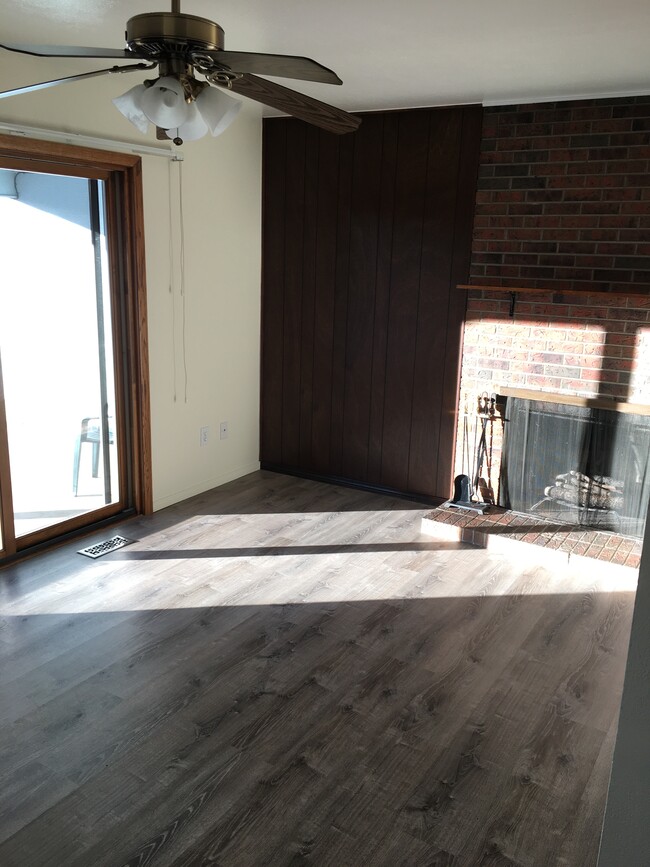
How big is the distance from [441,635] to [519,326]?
1917 millimetres

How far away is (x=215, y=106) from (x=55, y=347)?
7.17 ft

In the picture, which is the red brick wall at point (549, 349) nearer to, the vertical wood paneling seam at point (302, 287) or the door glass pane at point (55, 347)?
the vertical wood paneling seam at point (302, 287)

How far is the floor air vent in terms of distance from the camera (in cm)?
377

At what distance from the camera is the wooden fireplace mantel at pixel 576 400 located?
3.82m

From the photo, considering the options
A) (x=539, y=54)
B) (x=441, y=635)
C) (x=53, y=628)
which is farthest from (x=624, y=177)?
(x=53, y=628)

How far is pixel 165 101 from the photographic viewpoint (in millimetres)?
1812

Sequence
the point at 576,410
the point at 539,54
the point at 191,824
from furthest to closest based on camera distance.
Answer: the point at 576,410 → the point at 539,54 → the point at 191,824

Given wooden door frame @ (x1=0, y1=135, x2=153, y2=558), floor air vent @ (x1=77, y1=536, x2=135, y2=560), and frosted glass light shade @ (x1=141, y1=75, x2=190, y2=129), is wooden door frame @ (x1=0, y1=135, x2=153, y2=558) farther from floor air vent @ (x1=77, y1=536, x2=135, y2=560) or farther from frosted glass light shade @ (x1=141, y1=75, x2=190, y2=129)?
frosted glass light shade @ (x1=141, y1=75, x2=190, y2=129)

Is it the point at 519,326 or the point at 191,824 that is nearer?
the point at 191,824

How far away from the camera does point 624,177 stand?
374 centimetres

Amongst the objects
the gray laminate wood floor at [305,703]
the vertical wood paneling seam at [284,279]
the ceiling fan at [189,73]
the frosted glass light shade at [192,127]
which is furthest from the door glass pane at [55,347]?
the frosted glass light shade at [192,127]

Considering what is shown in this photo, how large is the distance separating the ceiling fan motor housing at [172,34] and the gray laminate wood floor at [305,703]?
6.65 feet

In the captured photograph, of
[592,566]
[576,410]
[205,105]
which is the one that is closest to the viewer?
[205,105]

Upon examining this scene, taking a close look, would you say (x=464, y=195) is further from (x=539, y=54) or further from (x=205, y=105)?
(x=205, y=105)
